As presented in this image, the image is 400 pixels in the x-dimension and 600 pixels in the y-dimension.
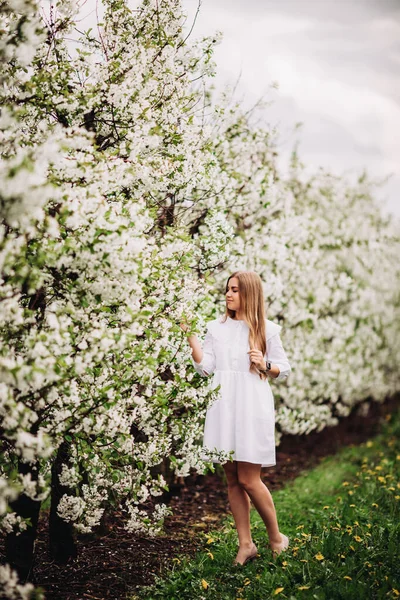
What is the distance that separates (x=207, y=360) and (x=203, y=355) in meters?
0.05

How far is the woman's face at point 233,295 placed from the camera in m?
4.18

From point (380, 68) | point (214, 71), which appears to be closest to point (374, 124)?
point (380, 68)

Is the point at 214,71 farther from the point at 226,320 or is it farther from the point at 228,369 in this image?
the point at 228,369

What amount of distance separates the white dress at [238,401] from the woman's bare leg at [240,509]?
9.9 inches

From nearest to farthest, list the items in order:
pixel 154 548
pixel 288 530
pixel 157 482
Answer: pixel 157 482, pixel 154 548, pixel 288 530

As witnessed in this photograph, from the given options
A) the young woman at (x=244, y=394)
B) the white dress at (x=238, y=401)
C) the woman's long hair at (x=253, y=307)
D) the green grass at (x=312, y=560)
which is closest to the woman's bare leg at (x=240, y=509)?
the young woman at (x=244, y=394)

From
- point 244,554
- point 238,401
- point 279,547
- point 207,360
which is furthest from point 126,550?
point 207,360

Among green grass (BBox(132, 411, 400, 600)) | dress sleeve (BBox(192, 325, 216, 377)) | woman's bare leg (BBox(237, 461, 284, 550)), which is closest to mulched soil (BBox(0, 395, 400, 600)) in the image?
green grass (BBox(132, 411, 400, 600))

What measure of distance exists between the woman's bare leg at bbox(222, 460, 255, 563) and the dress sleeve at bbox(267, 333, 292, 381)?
0.79 m

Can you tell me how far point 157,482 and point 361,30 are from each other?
795cm

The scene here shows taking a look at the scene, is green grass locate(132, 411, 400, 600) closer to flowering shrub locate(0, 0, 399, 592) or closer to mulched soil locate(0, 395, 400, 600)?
mulched soil locate(0, 395, 400, 600)

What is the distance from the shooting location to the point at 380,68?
10.0 metres

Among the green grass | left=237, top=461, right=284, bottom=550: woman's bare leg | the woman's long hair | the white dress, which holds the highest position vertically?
the woman's long hair

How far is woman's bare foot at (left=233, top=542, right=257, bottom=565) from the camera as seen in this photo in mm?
4125
